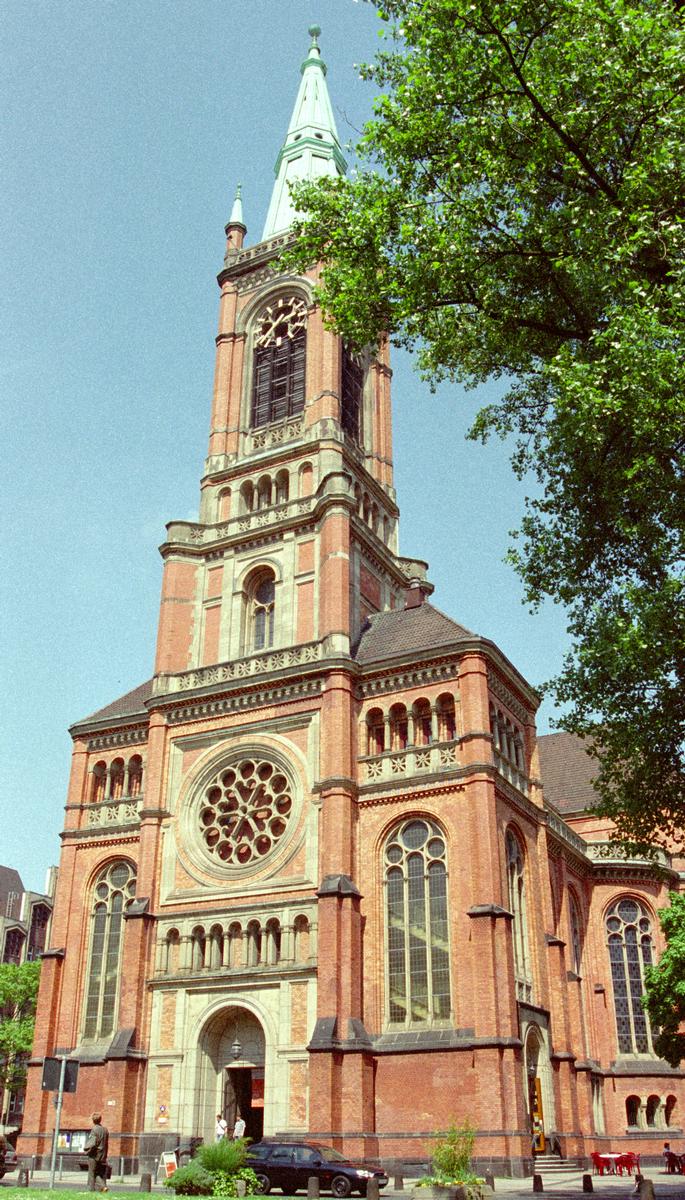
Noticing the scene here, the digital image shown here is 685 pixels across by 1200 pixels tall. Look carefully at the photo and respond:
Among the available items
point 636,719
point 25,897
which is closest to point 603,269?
point 636,719

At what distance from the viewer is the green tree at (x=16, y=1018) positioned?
55.4 m

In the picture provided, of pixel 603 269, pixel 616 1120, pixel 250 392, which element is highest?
pixel 250 392

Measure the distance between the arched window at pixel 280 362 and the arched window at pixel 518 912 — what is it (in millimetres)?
21316

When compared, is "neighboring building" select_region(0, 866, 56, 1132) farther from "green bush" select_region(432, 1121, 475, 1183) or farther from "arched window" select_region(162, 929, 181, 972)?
"green bush" select_region(432, 1121, 475, 1183)

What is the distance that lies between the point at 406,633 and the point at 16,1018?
120 feet

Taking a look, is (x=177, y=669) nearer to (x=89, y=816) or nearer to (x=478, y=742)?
(x=89, y=816)

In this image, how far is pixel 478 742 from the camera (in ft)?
111

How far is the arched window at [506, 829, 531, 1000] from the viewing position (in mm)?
34906

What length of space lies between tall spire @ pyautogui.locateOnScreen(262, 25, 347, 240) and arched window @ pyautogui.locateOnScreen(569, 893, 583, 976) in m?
35.9

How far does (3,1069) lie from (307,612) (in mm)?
35057

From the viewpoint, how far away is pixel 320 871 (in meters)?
34.6

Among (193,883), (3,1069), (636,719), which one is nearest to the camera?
(636,719)

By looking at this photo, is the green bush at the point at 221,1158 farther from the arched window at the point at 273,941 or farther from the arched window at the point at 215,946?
the arched window at the point at 215,946

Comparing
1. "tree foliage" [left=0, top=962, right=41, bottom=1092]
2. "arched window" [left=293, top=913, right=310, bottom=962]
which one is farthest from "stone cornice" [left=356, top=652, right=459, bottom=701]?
"tree foliage" [left=0, top=962, right=41, bottom=1092]
